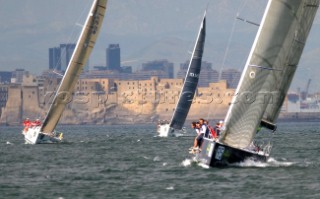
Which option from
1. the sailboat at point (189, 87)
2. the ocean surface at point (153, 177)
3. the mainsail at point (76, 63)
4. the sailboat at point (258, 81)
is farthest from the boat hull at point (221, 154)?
the sailboat at point (189, 87)

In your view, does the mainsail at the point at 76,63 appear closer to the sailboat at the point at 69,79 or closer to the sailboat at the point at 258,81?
the sailboat at the point at 69,79

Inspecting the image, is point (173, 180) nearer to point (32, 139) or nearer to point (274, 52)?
point (274, 52)

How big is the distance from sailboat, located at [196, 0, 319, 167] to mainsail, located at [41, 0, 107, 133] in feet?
80.3

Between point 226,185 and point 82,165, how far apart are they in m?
10.7

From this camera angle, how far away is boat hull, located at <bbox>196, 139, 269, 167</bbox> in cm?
3944

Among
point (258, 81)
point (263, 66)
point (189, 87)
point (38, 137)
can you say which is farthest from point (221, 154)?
point (189, 87)

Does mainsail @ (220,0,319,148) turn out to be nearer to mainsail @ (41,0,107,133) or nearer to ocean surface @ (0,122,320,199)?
ocean surface @ (0,122,320,199)

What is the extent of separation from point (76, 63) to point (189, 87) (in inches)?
701

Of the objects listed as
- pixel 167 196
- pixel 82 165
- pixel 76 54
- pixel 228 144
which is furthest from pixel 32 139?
pixel 167 196

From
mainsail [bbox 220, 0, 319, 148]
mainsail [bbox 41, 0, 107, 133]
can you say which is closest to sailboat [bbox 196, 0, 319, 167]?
mainsail [bbox 220, 0, 319, 148]

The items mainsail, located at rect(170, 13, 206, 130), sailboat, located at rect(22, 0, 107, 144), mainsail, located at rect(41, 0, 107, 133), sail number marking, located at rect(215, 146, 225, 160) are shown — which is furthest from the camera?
mainsail, located at rect(170, 13, 206, 130)

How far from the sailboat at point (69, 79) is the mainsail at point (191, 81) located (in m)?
16.3

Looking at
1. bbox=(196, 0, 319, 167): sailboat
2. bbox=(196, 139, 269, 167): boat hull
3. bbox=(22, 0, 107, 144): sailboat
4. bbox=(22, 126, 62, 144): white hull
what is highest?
bbox=(196, 0, 319, 167): sailboat

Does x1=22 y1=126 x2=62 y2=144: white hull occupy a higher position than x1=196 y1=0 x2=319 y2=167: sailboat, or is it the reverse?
x1=196 y1=0 x2=319 y2=167: sailboat
